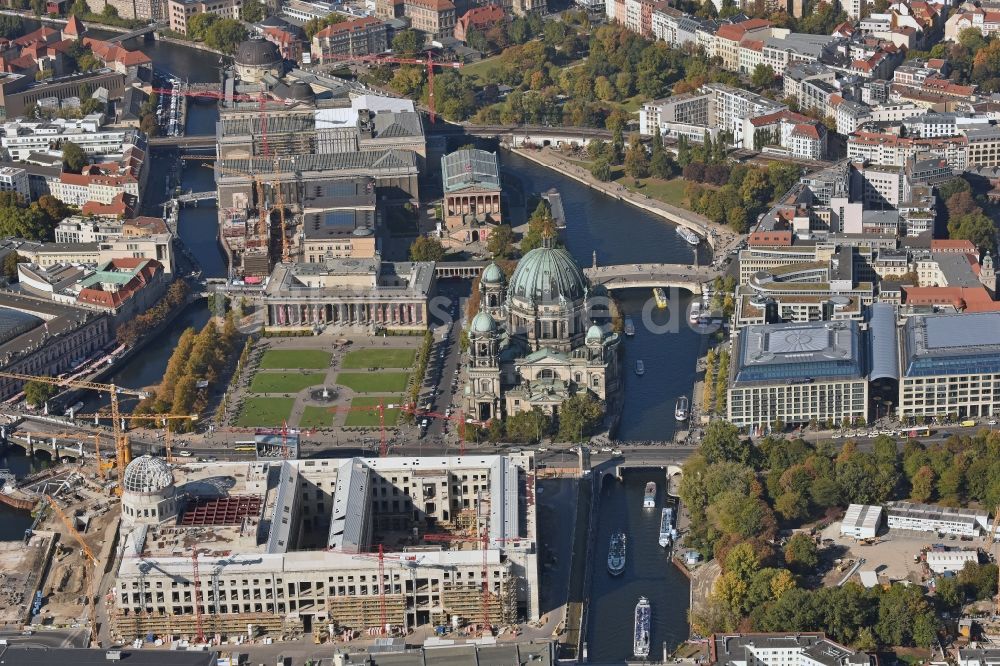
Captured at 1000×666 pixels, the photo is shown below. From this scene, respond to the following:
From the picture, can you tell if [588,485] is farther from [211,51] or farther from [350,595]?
[211,51]

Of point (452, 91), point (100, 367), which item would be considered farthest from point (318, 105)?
point (100, 367)

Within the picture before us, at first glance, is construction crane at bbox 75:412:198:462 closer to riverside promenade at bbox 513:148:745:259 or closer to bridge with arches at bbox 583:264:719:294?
bridge with arches at bbox 583:264:719:294

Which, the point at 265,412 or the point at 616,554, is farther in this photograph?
the point at 265,412

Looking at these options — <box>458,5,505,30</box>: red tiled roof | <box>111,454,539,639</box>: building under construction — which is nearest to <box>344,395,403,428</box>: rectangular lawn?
<box>111,454,539,639</box>: building under construction

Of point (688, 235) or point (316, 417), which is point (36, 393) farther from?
point (688, 235)

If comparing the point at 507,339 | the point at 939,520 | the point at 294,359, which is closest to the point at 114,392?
the point at 294,359
